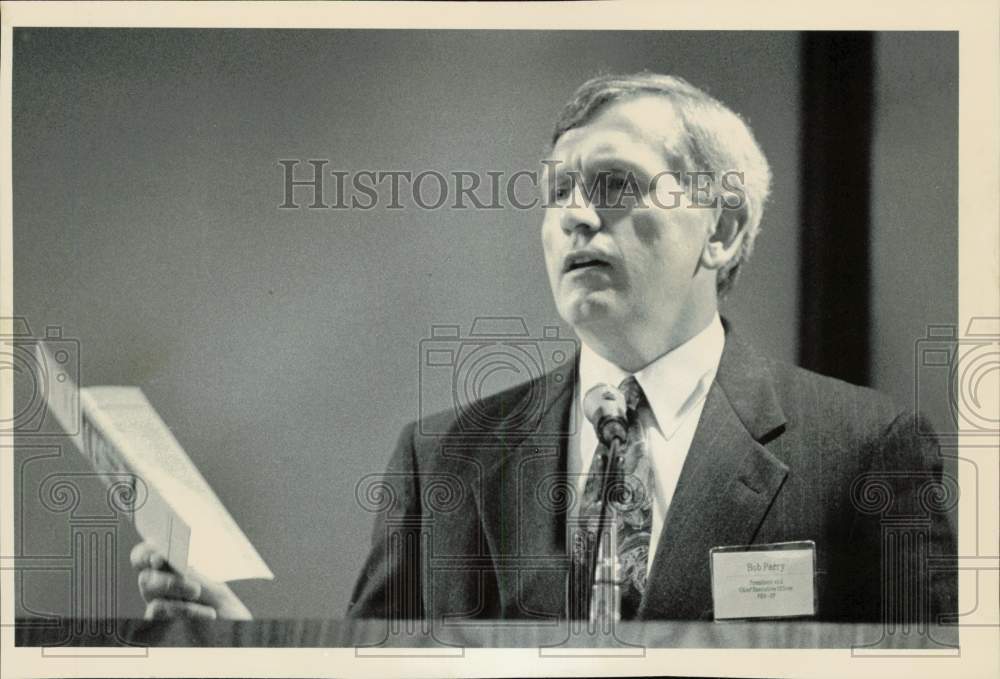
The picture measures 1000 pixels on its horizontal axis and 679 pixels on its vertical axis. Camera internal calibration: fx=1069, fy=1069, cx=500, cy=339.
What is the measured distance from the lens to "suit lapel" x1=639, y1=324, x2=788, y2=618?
2.30 meters

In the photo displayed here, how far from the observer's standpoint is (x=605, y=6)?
236 centimetres

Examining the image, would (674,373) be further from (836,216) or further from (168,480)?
(168,480)

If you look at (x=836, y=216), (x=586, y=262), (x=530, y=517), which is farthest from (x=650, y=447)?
(x=836, y=216)

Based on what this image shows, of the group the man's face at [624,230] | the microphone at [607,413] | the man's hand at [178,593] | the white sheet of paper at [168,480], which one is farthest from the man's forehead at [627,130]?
the man's hand at [178,593]

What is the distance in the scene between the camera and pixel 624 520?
7.59 ft

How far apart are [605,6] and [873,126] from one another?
0.65 metres

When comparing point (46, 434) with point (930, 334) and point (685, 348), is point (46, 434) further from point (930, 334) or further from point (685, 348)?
point (930, 334)

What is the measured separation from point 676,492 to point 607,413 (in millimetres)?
225

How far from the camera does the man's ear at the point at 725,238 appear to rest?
2.34 meters

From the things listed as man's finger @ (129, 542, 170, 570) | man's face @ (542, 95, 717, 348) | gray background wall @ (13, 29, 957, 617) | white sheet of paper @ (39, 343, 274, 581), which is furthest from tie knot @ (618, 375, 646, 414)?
man's finger @ (129, 542, 170, 570)

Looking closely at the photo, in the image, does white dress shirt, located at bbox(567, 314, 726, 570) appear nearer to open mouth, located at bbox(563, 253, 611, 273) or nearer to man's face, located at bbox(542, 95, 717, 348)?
man's face, located at bbox(542, 95, 717, 348)

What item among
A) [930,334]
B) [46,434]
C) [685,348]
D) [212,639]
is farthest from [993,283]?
[46,434]

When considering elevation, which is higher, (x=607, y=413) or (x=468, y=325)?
(x=468, y=325)

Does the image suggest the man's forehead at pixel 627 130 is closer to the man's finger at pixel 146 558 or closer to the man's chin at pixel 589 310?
the man's chin at pixel 589 310
